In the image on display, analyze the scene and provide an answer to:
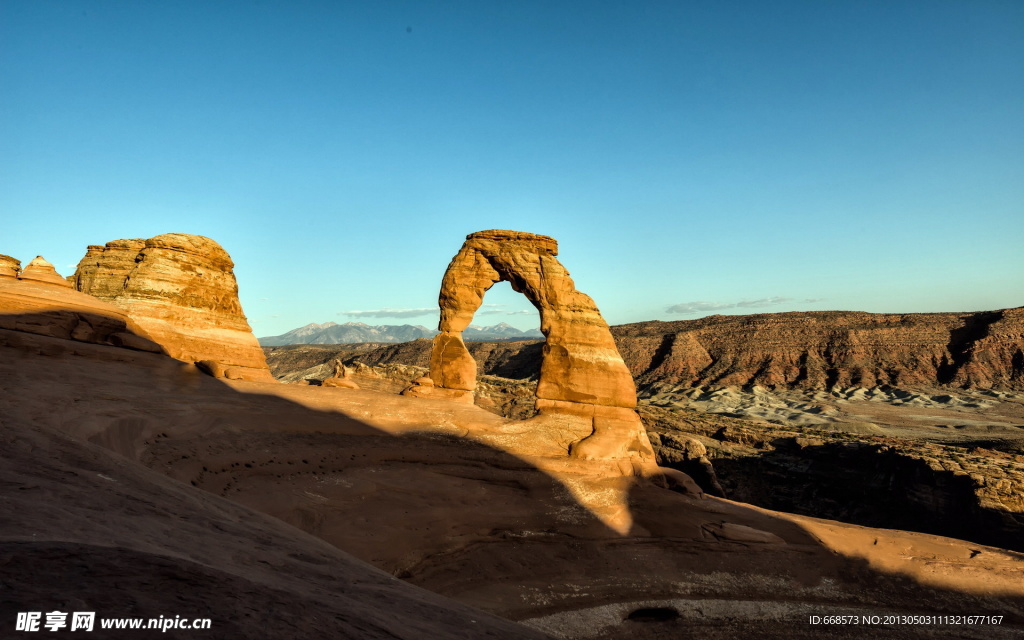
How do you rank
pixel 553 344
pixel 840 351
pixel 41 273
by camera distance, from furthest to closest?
pixel 840 351 → pixel 553 344 → pixel 41 273

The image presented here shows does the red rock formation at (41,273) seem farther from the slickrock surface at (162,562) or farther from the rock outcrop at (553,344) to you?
the rock outcrop at (553,344)

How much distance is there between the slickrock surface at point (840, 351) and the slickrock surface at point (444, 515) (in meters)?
45.8

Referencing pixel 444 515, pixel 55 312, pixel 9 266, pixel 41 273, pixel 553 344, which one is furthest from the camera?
pixel 553 344

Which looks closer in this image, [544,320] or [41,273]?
[41,273]

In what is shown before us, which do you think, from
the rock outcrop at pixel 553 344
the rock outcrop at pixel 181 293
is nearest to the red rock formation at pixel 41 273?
the rock outcrop at pixel 181 293

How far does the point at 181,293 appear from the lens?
1972 cm

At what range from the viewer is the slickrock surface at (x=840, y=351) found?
174 ft

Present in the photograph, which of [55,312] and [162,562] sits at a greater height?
[55,312]

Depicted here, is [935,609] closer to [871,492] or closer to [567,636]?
[567,636]

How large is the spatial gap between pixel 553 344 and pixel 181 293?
41.2 feet

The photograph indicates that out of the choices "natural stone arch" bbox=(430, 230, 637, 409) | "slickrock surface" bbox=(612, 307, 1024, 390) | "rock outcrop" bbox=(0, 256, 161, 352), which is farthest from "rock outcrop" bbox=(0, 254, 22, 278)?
"slickrock surface" bbox=(612, 307, 1024, 390)

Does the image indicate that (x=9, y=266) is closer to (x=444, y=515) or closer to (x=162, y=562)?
(x=444, y=515)

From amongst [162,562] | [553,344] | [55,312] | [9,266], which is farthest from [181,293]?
[162,562]

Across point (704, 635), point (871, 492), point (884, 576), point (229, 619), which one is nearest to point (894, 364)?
point (871, 492)
